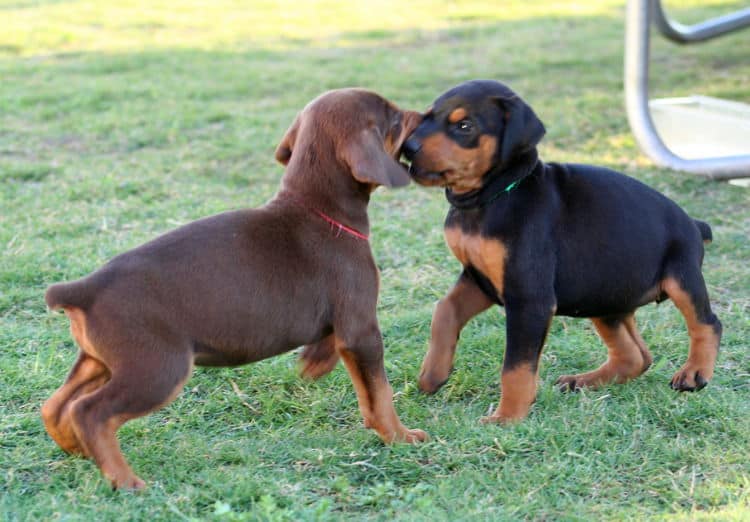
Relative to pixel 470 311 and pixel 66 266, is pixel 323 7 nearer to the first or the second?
pixel 66 266

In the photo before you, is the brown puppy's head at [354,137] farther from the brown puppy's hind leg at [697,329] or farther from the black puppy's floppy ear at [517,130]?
the brown puppy's hind leg at [697,329]

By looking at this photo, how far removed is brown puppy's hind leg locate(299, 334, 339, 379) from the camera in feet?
14.6

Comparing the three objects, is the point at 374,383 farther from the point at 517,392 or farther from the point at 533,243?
the point at 533,243

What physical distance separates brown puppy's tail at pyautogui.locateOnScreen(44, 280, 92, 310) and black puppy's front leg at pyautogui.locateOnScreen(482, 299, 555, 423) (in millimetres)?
1684

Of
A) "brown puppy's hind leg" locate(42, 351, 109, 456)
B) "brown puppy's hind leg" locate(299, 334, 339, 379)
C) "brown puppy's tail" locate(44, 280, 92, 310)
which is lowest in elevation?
"brown puppy's hind leg" locate(299, 334, 339, 379)

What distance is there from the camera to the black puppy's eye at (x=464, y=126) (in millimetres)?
4234

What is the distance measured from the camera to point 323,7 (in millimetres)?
18125

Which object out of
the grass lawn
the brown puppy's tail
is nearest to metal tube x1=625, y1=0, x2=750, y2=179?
the grass lawn

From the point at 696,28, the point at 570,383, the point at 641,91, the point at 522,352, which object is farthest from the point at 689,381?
the point at 696,28

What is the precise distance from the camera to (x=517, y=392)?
4.17m

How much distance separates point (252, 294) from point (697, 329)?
1967 mm

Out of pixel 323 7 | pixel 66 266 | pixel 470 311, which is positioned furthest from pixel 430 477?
pixel 323 7

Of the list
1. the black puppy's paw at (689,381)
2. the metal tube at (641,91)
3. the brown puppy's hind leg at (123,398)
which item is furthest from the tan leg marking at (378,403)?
the metal tube at (641,91)

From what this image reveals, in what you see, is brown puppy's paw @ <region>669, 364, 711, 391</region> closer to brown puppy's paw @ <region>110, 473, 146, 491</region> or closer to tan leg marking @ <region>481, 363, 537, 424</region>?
tan leg marking @ <region>481, 363, 537, 424</region>
